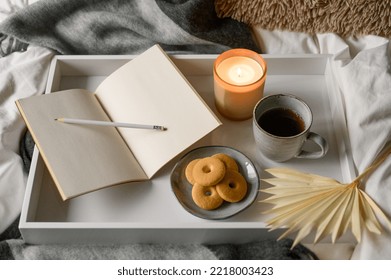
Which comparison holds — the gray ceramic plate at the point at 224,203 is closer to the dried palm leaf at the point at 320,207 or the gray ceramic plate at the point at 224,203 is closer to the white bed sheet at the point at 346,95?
the dried palm leaf at the point at 320,207

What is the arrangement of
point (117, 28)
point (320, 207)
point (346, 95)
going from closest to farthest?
point (320, 207)
point (346, 95)
point (117, 28)

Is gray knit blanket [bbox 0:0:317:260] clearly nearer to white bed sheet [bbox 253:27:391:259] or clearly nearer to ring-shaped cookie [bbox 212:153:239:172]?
white bed sheet [bbox 253:27:391:259]

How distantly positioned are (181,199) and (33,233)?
0.60ft

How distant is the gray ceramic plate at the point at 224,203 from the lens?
668mm

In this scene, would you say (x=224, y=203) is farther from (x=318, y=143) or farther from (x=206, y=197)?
(x=318, y=143)

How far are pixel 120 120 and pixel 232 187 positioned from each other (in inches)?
7.2

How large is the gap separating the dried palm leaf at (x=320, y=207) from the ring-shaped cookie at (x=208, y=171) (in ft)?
0.20

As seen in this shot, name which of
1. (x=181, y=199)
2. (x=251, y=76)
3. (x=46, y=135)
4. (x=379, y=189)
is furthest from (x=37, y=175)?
(x=379, y=189)

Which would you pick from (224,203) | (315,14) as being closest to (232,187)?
(224,203)

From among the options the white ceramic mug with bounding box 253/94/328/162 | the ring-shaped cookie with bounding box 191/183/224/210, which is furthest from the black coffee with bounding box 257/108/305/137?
the ring-shaped cookie with bounding box 191/183/224/210

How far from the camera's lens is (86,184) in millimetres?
663

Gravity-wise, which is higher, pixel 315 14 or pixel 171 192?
pixel 315 14

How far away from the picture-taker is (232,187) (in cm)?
67
